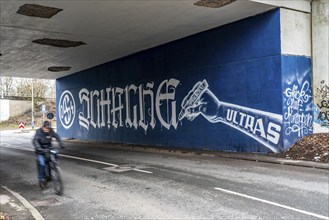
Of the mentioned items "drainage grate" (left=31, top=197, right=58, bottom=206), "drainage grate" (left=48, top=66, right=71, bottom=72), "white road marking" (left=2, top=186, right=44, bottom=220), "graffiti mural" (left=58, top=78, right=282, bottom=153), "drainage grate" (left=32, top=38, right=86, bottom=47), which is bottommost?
"drainage grate" (left=31, top=197, right=58, bottom=206)

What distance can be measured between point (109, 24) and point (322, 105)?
8.88 m

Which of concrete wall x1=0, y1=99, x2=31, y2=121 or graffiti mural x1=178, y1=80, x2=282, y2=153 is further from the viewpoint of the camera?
concrete wall x1=0, y1=99, x2=31, y2=121

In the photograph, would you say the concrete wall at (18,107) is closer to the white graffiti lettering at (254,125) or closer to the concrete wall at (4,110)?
the concrete wall at (4,110)

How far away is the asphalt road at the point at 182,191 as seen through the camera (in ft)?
21.7

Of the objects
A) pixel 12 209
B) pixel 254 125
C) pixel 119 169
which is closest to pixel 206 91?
pixel 254 125

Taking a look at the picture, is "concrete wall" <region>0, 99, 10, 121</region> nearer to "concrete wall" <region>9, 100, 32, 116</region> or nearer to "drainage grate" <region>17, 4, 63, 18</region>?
"concrete wall" <region>9, 100, 32, 116</region>

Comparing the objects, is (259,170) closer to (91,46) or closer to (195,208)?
(195,208)

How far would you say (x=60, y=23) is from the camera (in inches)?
578

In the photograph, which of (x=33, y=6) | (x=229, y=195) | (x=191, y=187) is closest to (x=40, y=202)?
(x=191, y=187)

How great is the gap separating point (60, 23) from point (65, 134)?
19534 millimetres

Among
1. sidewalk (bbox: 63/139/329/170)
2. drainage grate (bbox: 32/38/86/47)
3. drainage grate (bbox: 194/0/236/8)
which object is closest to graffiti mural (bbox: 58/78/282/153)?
sidewalk (bbox: 63/139/329/170)

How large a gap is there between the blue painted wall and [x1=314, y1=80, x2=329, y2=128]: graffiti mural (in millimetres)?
1038

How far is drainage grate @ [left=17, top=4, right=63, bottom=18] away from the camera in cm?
1249

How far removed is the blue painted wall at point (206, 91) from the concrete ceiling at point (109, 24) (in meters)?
0.79
